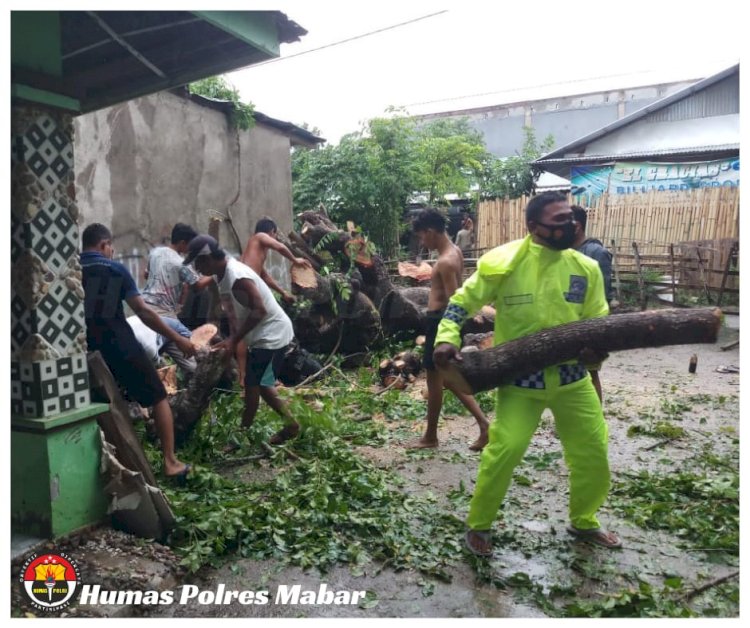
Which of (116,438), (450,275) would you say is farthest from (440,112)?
(116,438)

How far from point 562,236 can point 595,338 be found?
1.83ft

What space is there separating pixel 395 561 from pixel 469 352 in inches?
46.5

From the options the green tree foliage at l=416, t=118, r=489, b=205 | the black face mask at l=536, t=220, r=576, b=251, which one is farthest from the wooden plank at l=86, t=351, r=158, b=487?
the green tree foliage at l=416, t=118, r=489, b=205

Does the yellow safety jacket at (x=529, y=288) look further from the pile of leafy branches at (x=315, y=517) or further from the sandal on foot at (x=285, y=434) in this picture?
the sandal on foot at (x=285, y=434)

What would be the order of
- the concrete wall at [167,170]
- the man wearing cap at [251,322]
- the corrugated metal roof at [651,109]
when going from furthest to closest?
the corrugated metal roof at [651,109], the concrete wall at [167,170], the man wearing cap at [251,322]

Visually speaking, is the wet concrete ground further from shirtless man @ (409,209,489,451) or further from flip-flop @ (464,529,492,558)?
shirtless man @ (409,209,489,451)

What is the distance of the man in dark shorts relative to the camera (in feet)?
13.2

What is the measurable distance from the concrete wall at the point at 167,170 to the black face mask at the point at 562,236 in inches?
240

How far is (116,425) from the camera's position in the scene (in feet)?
Answer: 11.9

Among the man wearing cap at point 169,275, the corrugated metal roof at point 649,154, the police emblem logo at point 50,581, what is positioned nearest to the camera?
the police emblem logo at point 50,581

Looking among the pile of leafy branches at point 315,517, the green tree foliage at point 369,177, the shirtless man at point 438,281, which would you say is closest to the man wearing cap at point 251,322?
the pile of leafy branches at point 315,517

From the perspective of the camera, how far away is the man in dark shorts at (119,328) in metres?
4.02

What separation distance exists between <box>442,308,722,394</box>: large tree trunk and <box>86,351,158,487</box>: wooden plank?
190cm

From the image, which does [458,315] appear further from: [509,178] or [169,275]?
[509,178]
